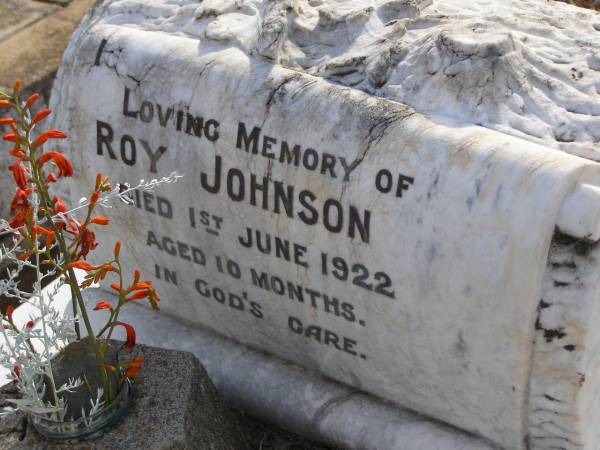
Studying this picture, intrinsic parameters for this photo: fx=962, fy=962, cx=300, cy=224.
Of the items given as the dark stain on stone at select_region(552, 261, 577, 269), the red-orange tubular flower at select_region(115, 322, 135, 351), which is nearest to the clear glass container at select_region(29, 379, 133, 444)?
the red-orange tubular flower at select_region(115, 322, 135, 351)

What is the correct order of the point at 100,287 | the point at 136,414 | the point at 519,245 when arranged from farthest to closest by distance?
the point at 100,287 < the point at 136,414 < the point at 519,245

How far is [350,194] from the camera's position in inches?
93.7

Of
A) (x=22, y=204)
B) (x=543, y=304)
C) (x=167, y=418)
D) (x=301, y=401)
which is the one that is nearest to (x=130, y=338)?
(x=167, y=418)

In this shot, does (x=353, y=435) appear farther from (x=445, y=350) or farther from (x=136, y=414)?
(x=136, y=414)

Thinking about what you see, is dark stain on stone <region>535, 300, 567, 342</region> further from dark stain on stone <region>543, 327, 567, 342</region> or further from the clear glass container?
the clear glass container

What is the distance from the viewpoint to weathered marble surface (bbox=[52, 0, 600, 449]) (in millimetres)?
2189

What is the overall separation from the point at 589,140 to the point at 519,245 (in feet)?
1.01

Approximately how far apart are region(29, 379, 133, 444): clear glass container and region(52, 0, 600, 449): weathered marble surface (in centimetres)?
57

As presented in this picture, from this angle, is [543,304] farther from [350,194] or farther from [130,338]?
[130,338]

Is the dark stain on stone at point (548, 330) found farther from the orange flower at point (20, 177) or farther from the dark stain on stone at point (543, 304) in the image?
the orange flower at point (20, 177)

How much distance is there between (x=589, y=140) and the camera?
220cm

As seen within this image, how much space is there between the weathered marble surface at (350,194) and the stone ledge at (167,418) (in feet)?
1.03

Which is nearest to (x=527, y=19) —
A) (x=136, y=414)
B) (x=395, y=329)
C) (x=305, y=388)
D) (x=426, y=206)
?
(x=426, y=206)

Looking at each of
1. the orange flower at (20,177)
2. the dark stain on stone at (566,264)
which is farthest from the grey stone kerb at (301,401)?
the orange flower at (20,177)
